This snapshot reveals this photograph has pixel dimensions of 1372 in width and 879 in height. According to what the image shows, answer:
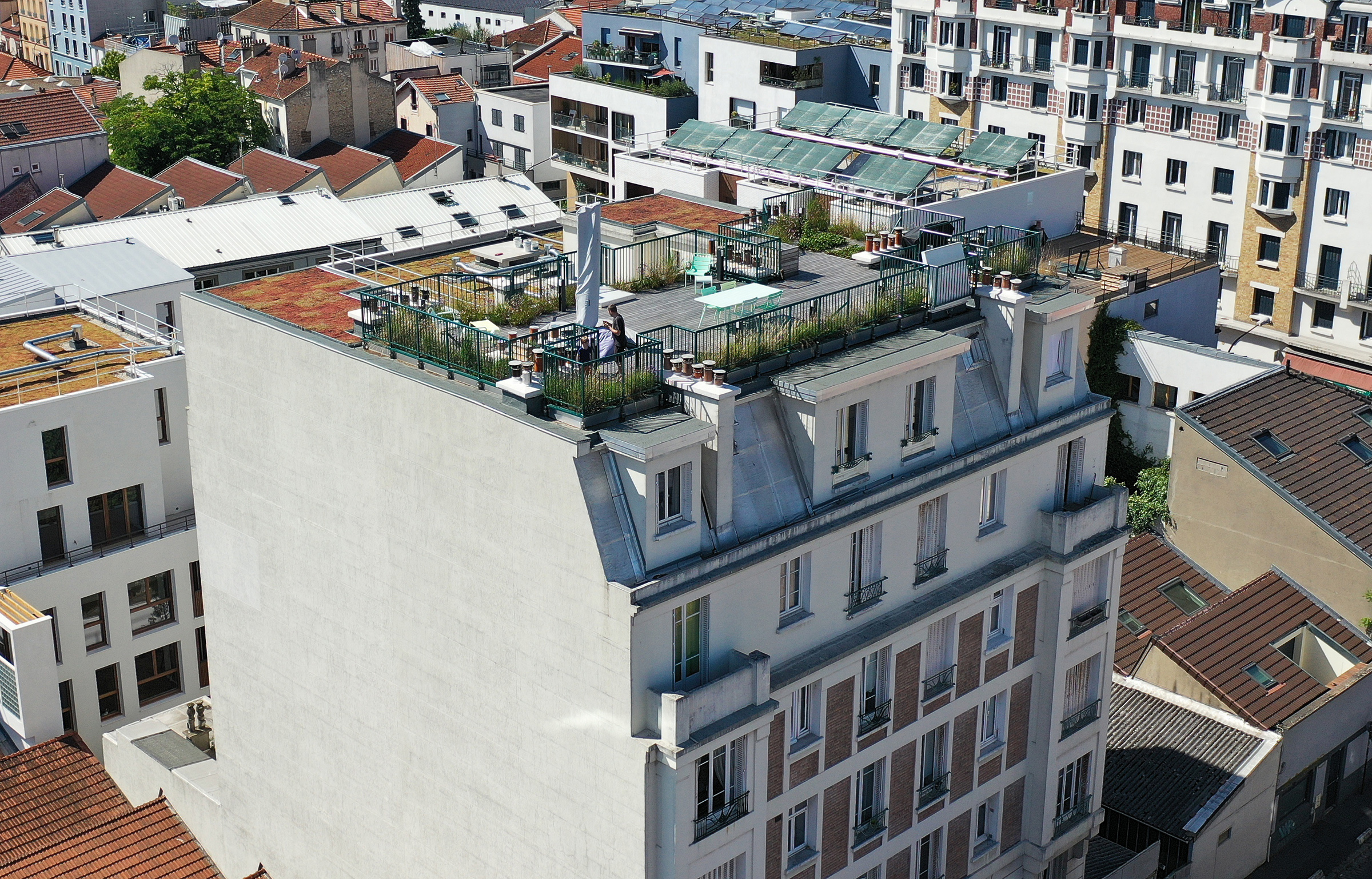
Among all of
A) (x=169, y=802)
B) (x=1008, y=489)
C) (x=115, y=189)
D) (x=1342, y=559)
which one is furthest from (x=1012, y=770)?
(x=115, y=189)

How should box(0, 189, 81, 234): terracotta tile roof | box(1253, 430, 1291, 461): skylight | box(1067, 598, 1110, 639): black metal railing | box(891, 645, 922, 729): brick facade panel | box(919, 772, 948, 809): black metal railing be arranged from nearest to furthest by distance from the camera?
box(891, 645, 922, 729): brick facade panel
box(919, 772, 948, 809): black metal railing
box(1067, 598, 1110, 639): black metal railing
box(1253, 430, 1291, 461): skylight
box(0, 189, 81, 234): terracotta tile roof

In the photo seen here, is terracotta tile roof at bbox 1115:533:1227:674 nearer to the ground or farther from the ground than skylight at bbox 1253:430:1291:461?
nearer to the ground

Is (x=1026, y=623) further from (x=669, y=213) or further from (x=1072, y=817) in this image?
(x=669, y=213)

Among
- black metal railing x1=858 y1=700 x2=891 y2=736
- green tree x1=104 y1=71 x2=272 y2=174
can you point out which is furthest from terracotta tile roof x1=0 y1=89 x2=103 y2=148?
black metal railing x1=858 y1=700 x2=891 y2=736

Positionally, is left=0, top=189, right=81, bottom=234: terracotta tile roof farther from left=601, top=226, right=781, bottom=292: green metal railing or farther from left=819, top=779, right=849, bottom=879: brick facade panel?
→ left=819, top=779, right=849, bottom=879: brick facade panel

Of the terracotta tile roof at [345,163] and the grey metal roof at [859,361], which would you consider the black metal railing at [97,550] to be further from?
the terracotta tile roof at [345,163]

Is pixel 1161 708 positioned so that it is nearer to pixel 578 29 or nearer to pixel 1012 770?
pixel 1012 770

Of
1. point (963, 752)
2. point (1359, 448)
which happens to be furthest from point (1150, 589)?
point (963, 752)

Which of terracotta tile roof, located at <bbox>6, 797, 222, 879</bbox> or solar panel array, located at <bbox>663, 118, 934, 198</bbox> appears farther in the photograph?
solar panel array, located at <bbox>663, 118, 934, 198</bbox>
